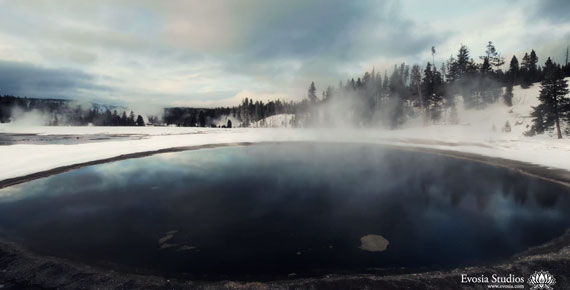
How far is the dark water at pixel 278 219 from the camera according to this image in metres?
8.54

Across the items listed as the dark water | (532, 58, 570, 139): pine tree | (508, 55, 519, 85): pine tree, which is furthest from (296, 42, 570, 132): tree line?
the dark water

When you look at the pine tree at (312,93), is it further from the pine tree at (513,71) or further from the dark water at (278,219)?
the dark water at (278,219)

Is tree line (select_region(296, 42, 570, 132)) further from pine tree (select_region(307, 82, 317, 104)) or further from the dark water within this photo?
the dark water

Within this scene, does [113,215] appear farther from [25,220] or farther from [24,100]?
[24,100]

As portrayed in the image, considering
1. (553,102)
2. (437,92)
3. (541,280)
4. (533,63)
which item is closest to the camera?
(541,280)

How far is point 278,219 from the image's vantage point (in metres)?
11.8

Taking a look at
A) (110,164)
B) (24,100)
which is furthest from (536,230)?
(24,100)

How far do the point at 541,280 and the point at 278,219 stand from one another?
342 inches

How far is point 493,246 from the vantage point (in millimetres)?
9336

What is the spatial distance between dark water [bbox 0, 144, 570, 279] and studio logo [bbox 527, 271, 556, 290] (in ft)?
3.98

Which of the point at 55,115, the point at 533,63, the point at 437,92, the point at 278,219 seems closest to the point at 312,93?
the point at 437,92

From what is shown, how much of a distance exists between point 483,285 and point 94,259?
11653 millimetres

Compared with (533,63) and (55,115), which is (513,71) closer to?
(533,63)

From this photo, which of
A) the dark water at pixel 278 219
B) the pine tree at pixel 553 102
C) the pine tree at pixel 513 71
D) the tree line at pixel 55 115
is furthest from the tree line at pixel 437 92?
the tree line at pixel 55 115
